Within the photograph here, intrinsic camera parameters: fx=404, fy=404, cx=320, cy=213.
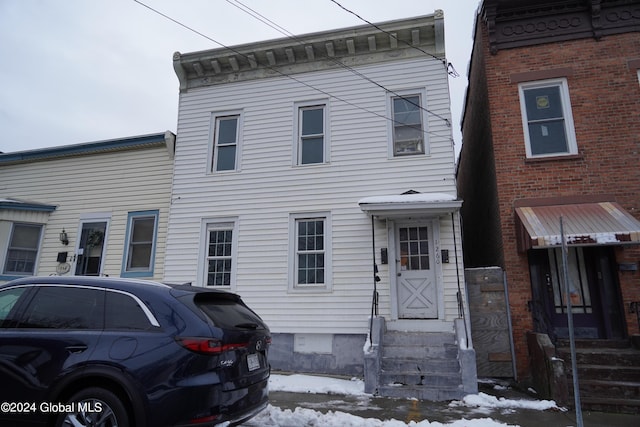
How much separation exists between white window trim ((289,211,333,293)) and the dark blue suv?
5.11 metres

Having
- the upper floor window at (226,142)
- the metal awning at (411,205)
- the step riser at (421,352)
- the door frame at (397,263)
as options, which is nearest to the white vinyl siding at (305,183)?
the door frame at (397,263)

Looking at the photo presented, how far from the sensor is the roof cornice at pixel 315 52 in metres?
9.84

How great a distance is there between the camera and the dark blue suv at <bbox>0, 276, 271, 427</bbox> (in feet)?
11.7

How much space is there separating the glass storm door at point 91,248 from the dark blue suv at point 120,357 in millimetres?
7587

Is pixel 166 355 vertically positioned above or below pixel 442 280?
below

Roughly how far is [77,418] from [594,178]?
964cm

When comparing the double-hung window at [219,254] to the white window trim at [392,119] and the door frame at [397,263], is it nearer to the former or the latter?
the door frame at [397,263]

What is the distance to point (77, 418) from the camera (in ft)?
→ 11.7

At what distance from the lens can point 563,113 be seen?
8.97 m

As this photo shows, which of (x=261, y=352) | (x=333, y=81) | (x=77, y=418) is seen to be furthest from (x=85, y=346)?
(x=333, y=81)

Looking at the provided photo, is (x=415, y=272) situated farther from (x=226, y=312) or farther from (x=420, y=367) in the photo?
(x=226, y=312)

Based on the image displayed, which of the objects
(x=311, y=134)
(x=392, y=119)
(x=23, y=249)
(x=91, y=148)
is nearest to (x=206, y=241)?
(x=311, y=134)

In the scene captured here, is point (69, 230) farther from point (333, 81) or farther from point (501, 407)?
point (501, 407)

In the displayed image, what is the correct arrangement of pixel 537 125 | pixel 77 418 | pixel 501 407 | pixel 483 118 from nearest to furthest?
pixel 77 418, pixel 501 407, pixel 537 125, pixel 483 118
